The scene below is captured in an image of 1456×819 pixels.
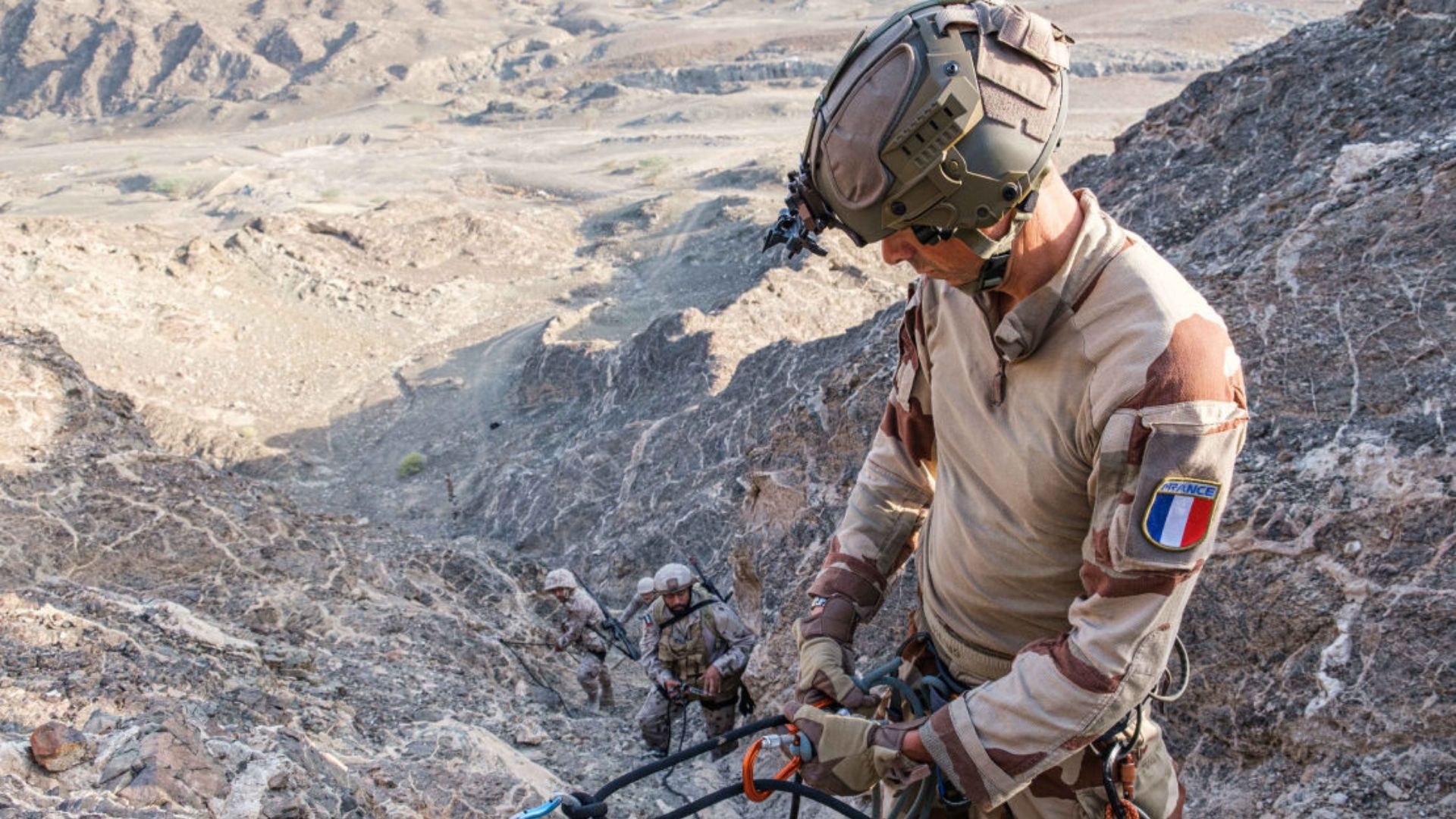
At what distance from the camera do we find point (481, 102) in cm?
4881

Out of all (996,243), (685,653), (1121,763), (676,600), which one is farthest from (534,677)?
(996,243)

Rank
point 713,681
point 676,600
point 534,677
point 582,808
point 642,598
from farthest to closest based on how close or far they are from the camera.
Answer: point 534,677 < point 642,598 < point 676,600 < point 713,681 < point 582,808

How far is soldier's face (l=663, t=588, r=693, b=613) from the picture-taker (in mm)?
7102

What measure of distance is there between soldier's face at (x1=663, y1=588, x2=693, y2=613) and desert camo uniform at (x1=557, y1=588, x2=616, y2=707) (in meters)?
1.54

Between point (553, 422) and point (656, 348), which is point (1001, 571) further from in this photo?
point (553, 422)

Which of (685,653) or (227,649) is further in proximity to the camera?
(685,653)

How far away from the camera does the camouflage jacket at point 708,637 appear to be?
6.81m

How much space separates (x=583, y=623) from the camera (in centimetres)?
848

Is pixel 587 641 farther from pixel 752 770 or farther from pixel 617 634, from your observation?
pixel 752 770

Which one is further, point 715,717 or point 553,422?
point 553,422

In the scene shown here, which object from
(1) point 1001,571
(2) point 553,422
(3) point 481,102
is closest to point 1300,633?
(1) point 1001,571

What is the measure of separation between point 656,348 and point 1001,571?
13798 mm

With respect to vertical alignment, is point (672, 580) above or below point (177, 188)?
above

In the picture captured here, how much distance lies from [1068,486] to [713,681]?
16.1ft
